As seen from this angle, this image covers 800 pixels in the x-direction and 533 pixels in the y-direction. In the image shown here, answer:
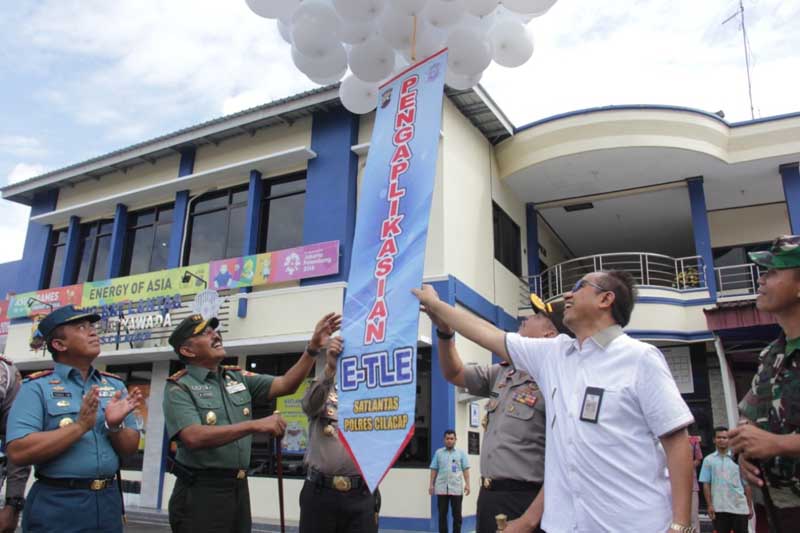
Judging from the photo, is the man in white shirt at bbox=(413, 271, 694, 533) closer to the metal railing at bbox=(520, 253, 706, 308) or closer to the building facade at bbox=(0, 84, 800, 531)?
the building facade at bbox=(0, 84, 800, 531)

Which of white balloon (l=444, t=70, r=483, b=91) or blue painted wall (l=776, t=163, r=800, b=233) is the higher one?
blue painted wall (l=776, t=163, r=800, b=233)

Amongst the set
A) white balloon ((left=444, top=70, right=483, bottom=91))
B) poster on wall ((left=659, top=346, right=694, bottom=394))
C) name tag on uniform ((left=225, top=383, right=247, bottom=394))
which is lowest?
name tag on uniform ((left=225, top=383, right=247, bottom=394))

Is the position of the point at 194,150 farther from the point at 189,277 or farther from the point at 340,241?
the point at 340,241

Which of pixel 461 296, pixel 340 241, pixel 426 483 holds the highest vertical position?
pixel 340 241

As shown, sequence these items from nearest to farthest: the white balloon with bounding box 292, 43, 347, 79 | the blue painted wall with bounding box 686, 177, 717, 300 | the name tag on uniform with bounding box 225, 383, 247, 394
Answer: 1. the name tag on uniform with bounding box 225, 383, 247, 394
2. the white balloon with bounding box 292, 43, 347, 79
3. the blue painted wall with bounding box 686, 177, 717, 300

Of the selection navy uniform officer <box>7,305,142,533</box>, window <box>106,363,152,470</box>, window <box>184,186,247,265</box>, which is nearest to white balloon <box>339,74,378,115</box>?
navy uniform officer <box>7,305,142,533</box>

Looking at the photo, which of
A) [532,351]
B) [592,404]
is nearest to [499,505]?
[532,351]

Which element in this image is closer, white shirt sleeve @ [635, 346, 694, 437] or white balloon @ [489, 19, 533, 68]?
white shirt sleeve @ [635, 346, 694, 437]

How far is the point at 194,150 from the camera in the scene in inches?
567

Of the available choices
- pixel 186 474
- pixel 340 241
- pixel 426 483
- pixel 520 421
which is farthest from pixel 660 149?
pixel 186 474

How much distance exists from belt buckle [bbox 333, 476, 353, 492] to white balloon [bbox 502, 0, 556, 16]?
375 cm

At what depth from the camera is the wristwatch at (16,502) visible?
3.27 meters

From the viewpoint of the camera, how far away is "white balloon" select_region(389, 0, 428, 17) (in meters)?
4.34

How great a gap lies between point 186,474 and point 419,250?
1.75m
